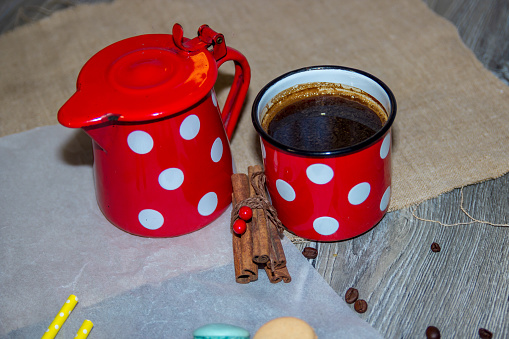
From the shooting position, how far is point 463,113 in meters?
1.16

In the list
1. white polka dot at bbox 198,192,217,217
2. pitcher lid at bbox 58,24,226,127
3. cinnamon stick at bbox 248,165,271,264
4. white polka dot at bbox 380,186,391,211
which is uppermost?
pitcher lid at bbox 58,24,226,127

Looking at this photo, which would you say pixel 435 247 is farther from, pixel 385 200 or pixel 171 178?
pixel 171 178

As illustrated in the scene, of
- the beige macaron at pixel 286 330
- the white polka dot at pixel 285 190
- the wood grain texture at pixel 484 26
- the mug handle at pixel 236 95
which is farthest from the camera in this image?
the wood grain texture at pixel 484 26

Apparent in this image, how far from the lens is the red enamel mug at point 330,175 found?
828 mm

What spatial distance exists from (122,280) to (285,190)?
0.30m

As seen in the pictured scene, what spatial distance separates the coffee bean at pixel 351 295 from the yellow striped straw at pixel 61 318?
1.35 feet

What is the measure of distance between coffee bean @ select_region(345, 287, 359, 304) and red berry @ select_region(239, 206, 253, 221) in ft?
0.62

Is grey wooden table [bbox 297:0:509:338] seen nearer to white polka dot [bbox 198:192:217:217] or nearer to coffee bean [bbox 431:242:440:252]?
coffee bean [bbox 431:242:440:252]

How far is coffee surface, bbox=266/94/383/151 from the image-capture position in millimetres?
914

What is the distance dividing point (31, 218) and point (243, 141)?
426 millimetres

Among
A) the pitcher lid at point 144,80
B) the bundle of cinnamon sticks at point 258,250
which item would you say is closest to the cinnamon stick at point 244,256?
the bundle of cinnamon sticks at point 258,250

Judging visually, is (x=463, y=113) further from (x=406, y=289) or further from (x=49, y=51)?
(x=49, y=51)

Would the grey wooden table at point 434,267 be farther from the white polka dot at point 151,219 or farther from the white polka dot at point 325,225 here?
the white polka dot at point 151,219

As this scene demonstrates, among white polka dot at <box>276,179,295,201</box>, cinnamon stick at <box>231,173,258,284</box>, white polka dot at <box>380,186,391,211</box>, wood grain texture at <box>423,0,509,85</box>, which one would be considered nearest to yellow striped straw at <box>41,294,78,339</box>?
cinnamon stick at <box>231,173,258,284</box>
